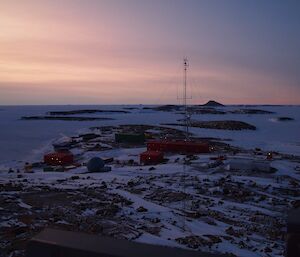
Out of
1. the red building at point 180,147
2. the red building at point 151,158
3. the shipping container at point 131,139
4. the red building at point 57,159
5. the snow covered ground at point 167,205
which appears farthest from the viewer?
the shipping container at point 131,139

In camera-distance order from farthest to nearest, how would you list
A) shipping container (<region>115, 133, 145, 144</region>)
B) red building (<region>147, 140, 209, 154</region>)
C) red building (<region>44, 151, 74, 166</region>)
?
shipping container (<region>115, 133, 145, 144</region>), red building (<region>147, 140, 209, 154</region>), red building (<region>44, 151, 74, 166</region>)

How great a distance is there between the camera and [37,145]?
38.5 meters

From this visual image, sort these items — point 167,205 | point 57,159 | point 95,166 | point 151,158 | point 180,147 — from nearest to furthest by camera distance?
1. point 167,205
2. point 95,166
3. point 151,158
4. point 57,159
5. point 180,147

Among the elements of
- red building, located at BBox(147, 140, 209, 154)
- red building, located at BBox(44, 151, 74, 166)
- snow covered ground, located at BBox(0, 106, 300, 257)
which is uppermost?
red building, located at BBox(147, 140, 209, 154)

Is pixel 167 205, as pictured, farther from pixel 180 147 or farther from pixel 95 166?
pixel 180 147

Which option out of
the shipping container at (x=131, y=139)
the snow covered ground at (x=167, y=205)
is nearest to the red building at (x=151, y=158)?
the snow covered ground at (x=167, y=205)

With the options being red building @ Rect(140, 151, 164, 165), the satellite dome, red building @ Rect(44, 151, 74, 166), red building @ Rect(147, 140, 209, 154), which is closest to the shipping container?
red building @ Rect(147, 140, 209, 154)

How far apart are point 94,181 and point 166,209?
600 centimetres

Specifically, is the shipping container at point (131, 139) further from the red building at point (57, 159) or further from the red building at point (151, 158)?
the red building at point (151, 158)

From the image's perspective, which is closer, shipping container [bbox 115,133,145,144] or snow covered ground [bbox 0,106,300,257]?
snow covered ground [bbox 0,106,300,257]

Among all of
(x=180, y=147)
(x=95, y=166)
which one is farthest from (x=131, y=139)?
(x=95, y=166)

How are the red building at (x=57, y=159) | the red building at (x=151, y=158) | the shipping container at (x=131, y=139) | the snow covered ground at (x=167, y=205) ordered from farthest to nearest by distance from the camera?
the shipping container at (x=131, y=139), the red building at (x=57, y=159), the red building at (x=151, y=158), the snow covered ground at (x=167, y=205)

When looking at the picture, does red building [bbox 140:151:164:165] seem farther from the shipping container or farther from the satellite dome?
the shipping container

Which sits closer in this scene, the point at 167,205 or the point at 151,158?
the point at 167,205
